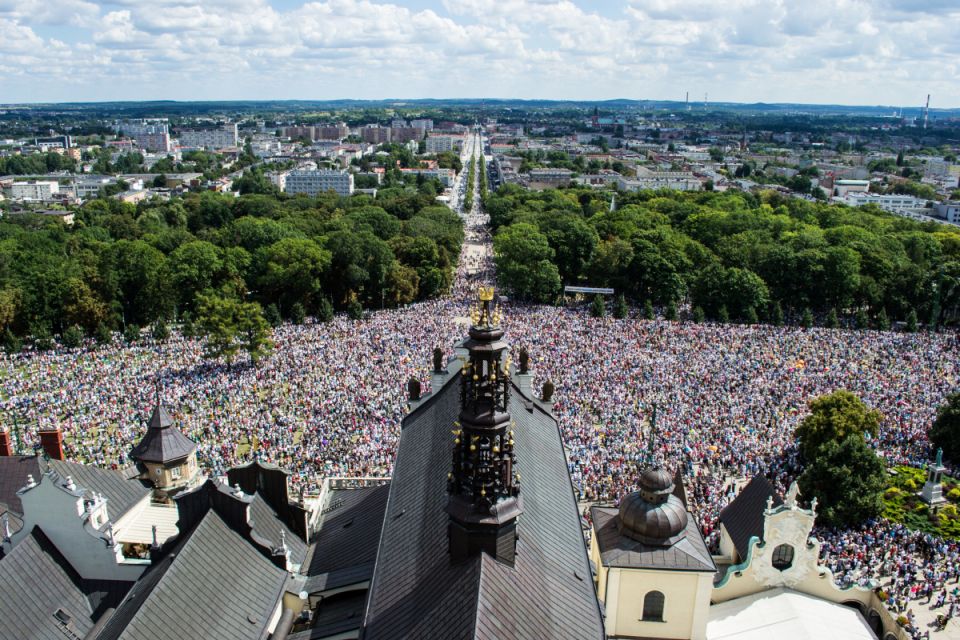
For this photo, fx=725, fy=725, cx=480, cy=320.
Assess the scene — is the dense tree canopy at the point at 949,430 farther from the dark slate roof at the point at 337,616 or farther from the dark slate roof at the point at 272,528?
the dark slate roof at the point at 272,528

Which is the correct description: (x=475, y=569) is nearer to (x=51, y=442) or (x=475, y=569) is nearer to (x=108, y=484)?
(x=108, y=484)

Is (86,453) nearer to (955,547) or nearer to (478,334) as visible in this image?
(478,334)

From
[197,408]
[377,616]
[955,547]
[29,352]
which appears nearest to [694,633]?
[377,616]

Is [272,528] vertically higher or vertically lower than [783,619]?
higher

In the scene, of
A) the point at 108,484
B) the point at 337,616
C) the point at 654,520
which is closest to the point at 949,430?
the point at 654,520

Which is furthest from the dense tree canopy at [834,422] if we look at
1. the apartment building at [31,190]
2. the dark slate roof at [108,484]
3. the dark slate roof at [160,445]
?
the apartment building at [31,190]

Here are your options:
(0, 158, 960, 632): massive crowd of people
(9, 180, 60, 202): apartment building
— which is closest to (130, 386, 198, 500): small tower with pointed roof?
(0, 158, 960, 632): massive crowd of people
